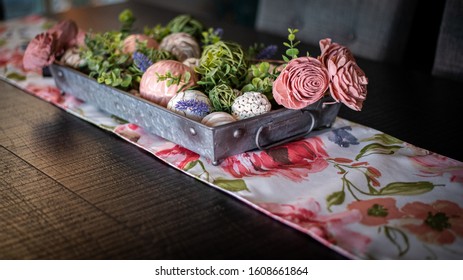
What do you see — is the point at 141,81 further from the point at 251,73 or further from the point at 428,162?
the point at 428,162

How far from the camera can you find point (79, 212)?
0.78 m

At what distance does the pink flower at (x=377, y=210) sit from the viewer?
0.77m

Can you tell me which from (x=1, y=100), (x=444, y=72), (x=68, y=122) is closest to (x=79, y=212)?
(x=68, y=122)

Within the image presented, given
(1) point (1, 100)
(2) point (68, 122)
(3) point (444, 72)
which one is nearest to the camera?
(2) point (68, 122)

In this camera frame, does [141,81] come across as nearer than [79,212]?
No

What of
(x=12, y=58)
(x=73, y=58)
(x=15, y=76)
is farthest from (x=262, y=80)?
(x=12, y=58)

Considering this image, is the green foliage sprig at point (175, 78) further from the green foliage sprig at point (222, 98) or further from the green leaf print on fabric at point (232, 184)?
the green leaf print on fabric at point (232, 184)

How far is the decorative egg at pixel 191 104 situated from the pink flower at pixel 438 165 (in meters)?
0.36

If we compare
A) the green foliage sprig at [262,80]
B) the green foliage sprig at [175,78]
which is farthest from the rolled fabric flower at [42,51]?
the green foliage sprig at [262,80]

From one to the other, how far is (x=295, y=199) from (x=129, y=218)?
240 millimetres

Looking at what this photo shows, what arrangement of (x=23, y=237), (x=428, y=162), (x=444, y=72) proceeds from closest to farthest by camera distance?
(x=23, y=237)
(x=428, y=162)
(x=444, y=72)

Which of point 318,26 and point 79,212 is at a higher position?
point 318,26

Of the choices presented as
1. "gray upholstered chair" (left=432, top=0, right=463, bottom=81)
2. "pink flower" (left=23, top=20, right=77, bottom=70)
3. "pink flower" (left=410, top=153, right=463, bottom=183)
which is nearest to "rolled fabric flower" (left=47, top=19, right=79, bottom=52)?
"pink flower" (left=23, top=20, right=77, bottom=70)

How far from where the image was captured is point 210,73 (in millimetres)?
955
